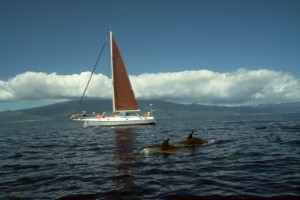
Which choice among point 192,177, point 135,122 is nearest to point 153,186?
point 192,177

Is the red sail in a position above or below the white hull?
above

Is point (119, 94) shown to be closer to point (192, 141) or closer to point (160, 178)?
point (192, 141)

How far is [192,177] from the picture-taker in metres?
13.3

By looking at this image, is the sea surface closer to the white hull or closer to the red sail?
the white hull

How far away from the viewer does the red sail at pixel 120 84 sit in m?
70.0

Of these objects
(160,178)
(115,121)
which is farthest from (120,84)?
(160,178)

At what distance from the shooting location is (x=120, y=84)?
230 ft

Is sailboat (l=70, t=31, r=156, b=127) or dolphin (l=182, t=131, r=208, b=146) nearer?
dolphin (l=182, t=131, r=208, b=146)

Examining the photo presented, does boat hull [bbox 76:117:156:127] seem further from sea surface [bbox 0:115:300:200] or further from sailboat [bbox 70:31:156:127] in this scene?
sea surface [bbox 0:115:300:200]

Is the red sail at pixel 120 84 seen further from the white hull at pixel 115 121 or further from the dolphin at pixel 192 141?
the dolphin at pixel 192 141

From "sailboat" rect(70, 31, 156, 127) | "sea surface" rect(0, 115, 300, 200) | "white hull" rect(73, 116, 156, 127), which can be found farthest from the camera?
"sailboat" rect(70, 31, 156, 127)

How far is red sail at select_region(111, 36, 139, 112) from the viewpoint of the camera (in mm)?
70000

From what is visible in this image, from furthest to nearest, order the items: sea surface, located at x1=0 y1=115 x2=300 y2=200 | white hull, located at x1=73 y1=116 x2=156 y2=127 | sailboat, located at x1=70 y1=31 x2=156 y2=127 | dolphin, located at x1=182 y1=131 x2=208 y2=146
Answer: sailboat, located at x1=70 y1=31 x2=156 y2=127 → white hull, located at x1=73 y1=116 x2=156 y2=127 → dolphin, located at x1=182 y1=131 x2=208 y2=146 → sea surface, located at x1=0 y1=115 x2=300 y2=200

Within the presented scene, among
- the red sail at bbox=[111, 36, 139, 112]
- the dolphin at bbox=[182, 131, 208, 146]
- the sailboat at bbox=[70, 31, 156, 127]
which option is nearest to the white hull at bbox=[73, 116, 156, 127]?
the sailboat at bbox=[70, 31, 156, 127]
